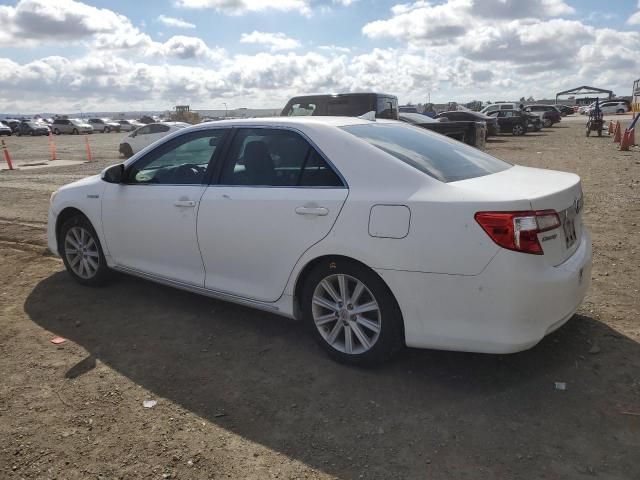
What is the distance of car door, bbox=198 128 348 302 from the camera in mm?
3408

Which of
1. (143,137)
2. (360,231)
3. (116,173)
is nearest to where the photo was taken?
(360,231)

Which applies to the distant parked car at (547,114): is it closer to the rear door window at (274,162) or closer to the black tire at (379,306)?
the rear door window at (274,162)

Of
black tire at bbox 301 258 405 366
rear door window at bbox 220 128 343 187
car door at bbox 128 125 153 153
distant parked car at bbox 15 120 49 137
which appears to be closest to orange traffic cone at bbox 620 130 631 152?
car door at bbox 128 125 153 153

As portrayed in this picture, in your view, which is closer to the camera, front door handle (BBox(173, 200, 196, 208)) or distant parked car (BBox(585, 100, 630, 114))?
front door handle (BBox(173, 200, 196, 208))

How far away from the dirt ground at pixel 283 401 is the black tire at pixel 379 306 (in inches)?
4.6

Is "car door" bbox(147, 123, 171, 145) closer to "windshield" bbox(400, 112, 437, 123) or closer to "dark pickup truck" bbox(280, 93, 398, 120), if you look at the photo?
"windshield" bbox(400, 112, 437, 123)

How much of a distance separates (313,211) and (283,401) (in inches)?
46.0

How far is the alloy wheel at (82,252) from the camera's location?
16.4 feet

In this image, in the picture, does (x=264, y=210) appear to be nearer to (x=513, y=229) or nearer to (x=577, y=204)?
(x=513, y=229)

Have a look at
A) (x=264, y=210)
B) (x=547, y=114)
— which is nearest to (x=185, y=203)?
(x=264, y=210)

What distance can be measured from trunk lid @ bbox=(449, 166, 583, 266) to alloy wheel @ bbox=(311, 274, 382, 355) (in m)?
0.89

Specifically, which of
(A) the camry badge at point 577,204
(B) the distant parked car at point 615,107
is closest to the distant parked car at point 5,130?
(A) the camry badge at point 577,204

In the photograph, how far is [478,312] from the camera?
9.52 feet

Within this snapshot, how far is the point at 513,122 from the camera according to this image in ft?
104
